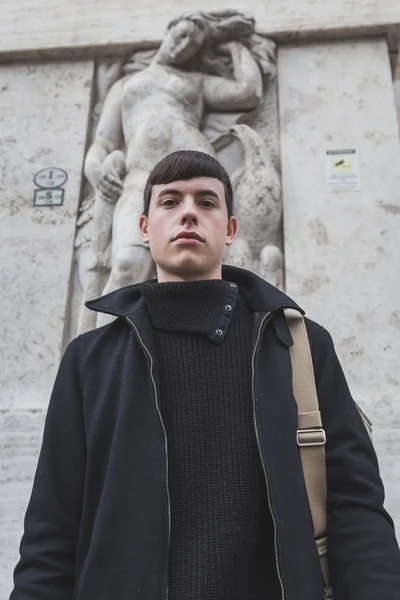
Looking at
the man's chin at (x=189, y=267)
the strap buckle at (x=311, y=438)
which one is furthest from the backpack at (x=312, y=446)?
the man's chin at (x=189, y=267)

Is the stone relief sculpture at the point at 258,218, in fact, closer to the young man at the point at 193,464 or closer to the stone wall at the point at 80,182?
the stone wall at the point at 80,182

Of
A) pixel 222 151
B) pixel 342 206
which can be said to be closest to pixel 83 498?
pixel 342 206

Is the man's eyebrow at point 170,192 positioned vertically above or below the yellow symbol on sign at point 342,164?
below

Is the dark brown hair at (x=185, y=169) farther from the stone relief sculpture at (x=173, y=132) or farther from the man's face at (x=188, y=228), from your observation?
the stone relief sculpture at (x=173, y=132)

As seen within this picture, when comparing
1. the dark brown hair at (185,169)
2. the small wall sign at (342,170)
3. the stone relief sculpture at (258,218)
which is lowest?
the dark brown hair at (185,169)

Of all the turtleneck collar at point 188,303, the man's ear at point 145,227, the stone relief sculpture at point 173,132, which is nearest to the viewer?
the turtleneck collar at point 188,303

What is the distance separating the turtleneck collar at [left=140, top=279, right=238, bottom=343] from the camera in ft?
4.47

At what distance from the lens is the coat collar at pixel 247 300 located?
4.48 feet

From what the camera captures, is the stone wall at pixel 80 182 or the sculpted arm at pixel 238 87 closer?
the stone wall at pixel 80 182

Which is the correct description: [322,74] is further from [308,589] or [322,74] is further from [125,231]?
[308,589]

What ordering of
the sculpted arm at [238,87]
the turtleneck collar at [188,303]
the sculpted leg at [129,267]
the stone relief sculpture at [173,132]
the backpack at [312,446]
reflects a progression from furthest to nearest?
1. the sculpted arm at [238,87]
2. the stone relief sculpture at [173,132]
3. the sculpted leg at [129,267]
4. the turtleneck collar at [188,303]
5. the backpack at [312,446]

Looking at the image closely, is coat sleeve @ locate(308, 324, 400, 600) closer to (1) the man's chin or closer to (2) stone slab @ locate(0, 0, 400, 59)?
(1) the man's chin

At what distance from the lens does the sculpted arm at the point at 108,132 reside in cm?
321

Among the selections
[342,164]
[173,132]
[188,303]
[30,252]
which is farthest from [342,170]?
[188,303]
